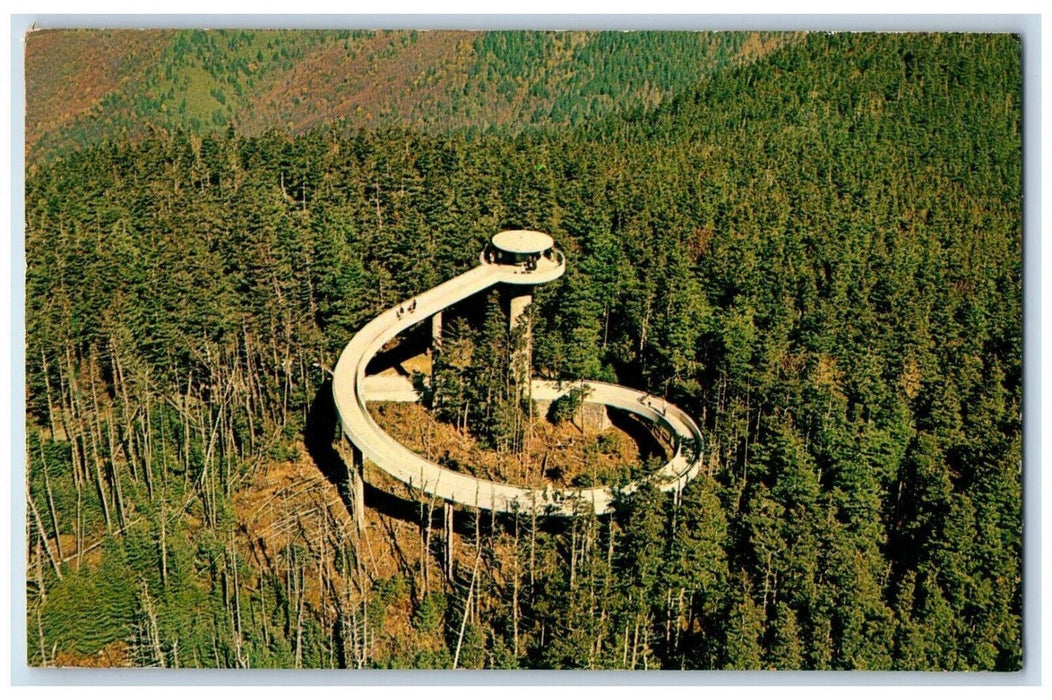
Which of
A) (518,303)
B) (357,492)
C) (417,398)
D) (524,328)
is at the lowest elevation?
(357,492)

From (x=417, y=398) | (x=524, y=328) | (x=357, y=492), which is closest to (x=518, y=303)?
(x=524, y=328)

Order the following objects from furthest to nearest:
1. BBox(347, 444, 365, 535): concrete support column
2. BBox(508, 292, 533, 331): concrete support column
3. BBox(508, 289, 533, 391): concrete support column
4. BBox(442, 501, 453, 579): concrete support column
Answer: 1. BBox(508, 292, 533, 331): concrete support column
2. BBox(508, 289, 533, 391): concrete support column
3. BBox(347, 444, 365, 535): concrete support column
4. BBox(442, 501, 453, 579): concrete support column

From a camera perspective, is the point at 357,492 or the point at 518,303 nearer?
the point at 357,492

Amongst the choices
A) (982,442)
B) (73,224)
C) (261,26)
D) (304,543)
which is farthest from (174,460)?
(982,442)

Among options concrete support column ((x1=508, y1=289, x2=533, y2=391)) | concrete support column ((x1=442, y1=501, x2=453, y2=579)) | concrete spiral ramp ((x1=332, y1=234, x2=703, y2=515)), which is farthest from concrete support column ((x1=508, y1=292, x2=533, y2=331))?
concrete support column ((x1=442, y1=501, x2=453, y2=579))

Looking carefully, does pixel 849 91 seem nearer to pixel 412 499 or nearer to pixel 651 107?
pixel 651 107

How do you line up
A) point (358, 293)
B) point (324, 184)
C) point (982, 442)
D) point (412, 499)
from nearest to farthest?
point (982, 442)
point (412, 499)
point (358, 293)
point (324, 184)

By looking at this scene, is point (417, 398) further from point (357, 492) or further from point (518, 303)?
point (357, 492)

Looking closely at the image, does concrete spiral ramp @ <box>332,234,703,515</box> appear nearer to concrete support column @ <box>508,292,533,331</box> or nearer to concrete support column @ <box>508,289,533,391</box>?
concrete support column @ <box>508,289,533,391</box>

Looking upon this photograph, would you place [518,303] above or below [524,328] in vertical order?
above
